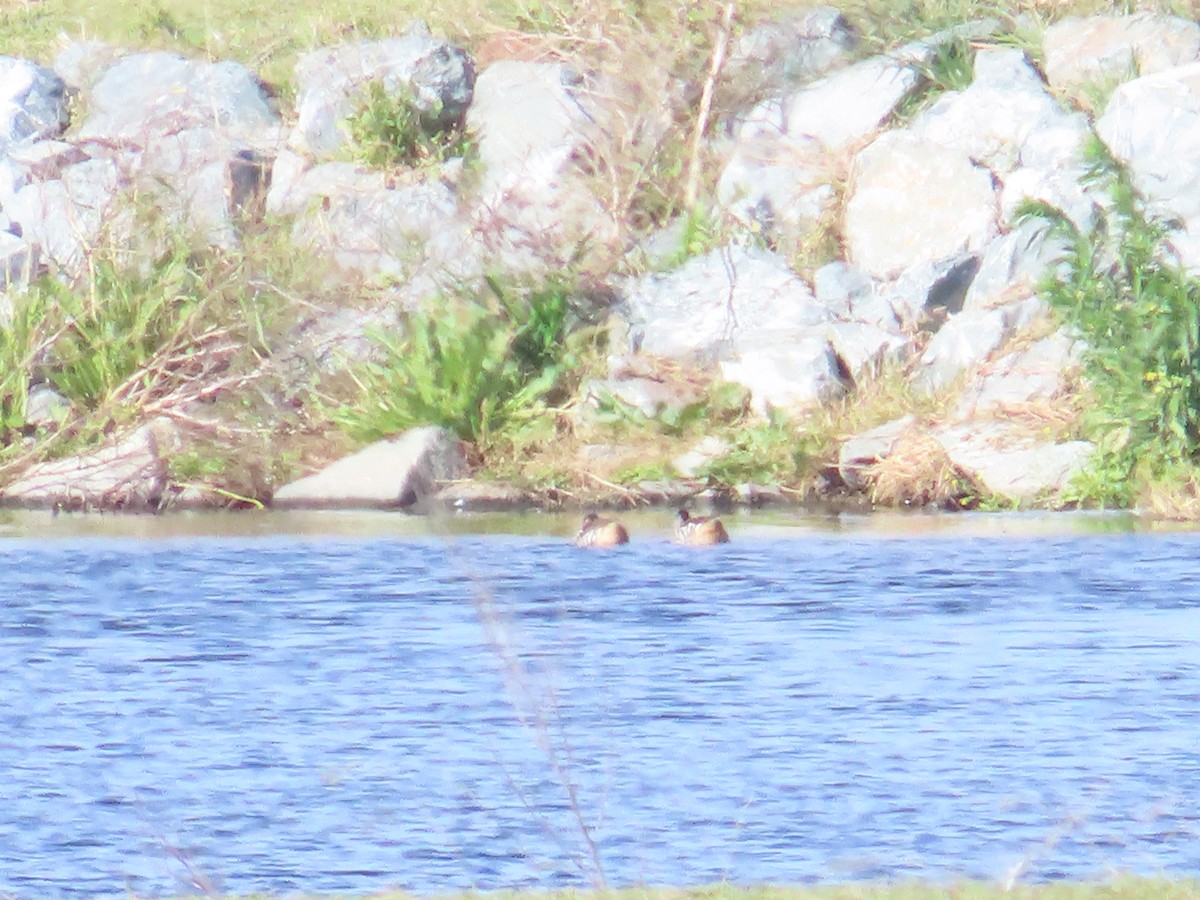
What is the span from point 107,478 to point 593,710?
32.6 feet

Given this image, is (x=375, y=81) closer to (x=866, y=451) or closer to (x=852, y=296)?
(x=852, y=296)

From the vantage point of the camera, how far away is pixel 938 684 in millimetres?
12719

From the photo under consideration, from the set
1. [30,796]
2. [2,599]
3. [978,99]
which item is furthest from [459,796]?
[978,99]

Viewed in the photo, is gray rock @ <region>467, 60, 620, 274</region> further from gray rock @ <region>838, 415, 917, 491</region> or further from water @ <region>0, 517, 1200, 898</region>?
water @ <region>0, 517, 1200, 898</region>

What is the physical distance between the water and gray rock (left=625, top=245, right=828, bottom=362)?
438cm

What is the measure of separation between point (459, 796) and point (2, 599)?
6.91 m

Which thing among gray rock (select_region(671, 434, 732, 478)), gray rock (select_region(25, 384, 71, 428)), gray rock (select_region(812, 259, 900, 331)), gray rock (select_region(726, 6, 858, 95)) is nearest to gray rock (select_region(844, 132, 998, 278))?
gray rock (select_region(812, 259, 900, 331))

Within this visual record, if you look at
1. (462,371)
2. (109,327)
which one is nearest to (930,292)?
(462,371)

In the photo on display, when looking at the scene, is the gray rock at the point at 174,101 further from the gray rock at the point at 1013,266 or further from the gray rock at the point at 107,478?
the gray rock at the point at 1013,266

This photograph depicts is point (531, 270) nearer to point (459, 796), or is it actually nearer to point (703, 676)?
point (703, 676)

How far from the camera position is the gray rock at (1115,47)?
24.7 metres

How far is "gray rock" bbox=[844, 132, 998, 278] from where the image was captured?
77.6ft

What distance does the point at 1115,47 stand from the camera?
24938 millimetres

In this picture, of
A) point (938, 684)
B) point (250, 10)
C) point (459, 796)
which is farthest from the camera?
point (250, 10)
